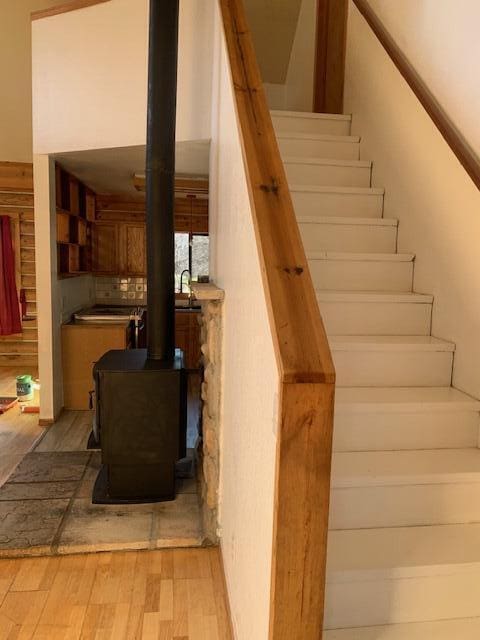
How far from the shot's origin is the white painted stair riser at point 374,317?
2162 millimetres

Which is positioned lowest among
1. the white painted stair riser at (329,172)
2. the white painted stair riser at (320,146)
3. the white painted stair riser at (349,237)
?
the white painted stair riser at (349,237)

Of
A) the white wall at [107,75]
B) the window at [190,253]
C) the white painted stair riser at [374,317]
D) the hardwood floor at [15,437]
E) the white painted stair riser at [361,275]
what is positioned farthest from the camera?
the window at [190,253]

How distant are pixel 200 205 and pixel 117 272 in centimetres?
145

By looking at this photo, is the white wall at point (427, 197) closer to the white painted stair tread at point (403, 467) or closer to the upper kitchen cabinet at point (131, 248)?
the white painted stair tread at point (403, 467)

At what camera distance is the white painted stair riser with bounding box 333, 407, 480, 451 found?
175 cm

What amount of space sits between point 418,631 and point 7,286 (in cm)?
594

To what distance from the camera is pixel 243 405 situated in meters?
1.68

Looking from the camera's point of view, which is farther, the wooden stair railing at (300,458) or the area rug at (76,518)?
the area rug at (76,518)

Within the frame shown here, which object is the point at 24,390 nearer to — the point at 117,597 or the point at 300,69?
the point at 117,597

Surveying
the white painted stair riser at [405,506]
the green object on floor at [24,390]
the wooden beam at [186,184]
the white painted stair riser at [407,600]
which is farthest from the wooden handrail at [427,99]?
the green object on floor at [24,390]

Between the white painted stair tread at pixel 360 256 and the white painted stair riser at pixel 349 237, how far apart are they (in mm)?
116

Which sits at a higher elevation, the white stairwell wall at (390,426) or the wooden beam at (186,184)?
the wooden beam at (186,184)

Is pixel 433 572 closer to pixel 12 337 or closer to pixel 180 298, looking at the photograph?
pixel 180 298

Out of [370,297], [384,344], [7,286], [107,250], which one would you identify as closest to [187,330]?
[107,250]
